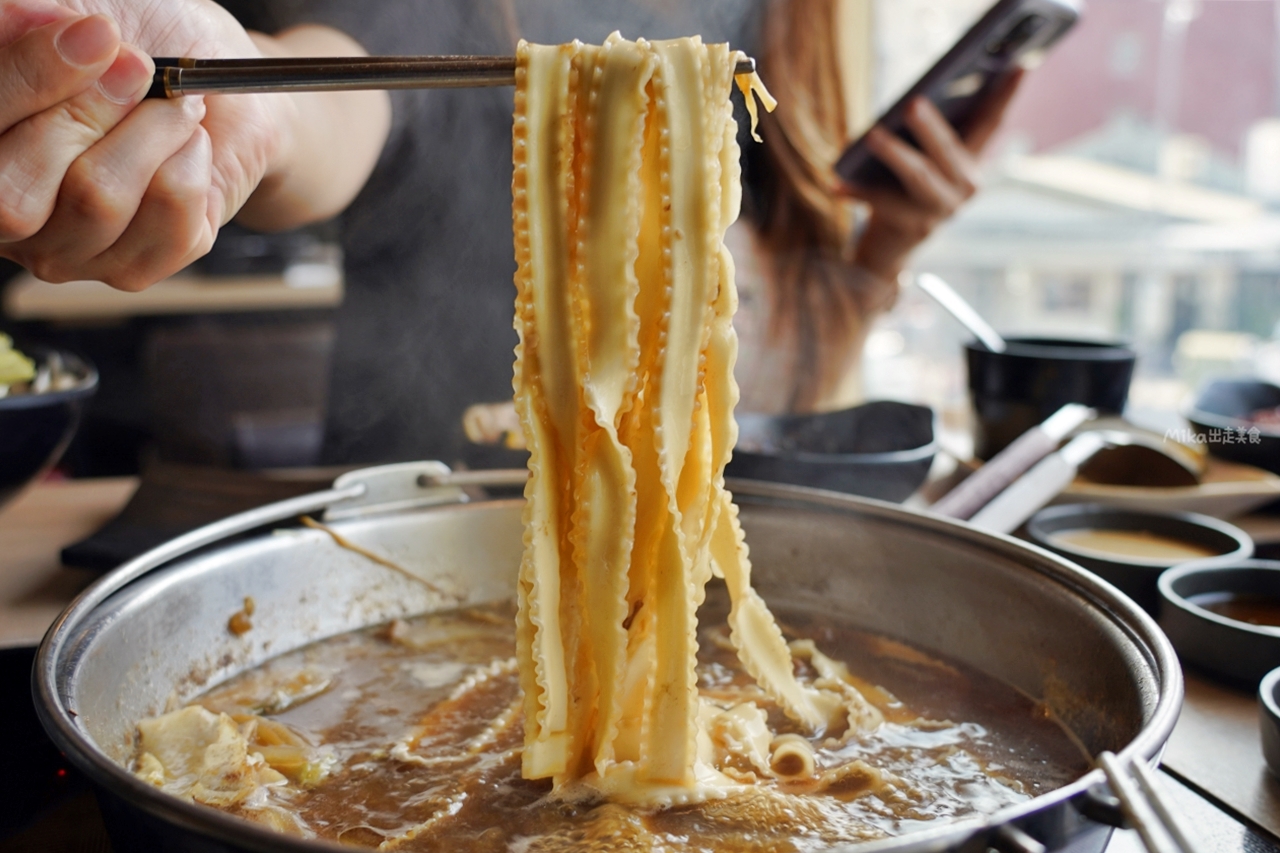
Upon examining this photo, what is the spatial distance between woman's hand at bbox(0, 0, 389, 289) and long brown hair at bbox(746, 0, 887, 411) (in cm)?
134

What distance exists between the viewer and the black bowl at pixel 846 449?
1.42 m

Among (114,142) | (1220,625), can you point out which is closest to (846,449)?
(1220,625)

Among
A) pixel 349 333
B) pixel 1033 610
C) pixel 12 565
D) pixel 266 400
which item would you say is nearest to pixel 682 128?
pixel 1033 610

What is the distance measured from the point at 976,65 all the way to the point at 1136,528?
1052 mm

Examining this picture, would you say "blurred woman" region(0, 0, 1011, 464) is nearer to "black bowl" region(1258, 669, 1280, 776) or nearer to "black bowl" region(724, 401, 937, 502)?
"black bowl" region(724, 401, 937, 502)

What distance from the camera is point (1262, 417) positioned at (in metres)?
1.94

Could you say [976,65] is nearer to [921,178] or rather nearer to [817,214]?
[921,178]

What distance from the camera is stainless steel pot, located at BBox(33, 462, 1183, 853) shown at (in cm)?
61

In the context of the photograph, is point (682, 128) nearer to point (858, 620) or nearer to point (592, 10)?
point (858, 620)

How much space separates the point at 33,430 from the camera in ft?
4.34

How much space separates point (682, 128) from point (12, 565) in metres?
1.06

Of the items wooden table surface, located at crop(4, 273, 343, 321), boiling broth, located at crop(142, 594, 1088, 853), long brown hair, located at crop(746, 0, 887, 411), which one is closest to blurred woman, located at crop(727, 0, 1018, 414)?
long brown hair, located at crop(746, 0, 887, 411)

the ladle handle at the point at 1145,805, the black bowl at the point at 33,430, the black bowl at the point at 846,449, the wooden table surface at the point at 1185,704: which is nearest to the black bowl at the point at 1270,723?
the wooden table surface at the point at 1185,704

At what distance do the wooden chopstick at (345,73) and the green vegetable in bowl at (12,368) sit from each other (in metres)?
0.82
